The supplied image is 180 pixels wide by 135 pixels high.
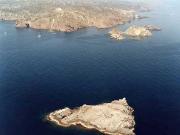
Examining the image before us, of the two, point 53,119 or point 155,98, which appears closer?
point 53,119

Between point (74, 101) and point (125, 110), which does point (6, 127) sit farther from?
point (125, 110)

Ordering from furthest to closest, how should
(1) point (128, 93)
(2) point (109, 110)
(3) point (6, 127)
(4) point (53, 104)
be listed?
(1) point (128, 93) < (4) point (53, 104) < (2) point (109, 110) < (3) point (6, 127)

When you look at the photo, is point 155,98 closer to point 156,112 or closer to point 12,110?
point 156,112

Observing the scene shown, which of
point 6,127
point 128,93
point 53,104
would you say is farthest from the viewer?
point 128,93

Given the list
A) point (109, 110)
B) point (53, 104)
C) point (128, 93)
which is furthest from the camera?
point (128, 93)

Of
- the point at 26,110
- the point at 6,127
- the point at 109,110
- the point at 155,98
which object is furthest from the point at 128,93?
the point at 6,127

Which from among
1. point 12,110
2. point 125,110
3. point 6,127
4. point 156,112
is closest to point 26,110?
point 12,110
